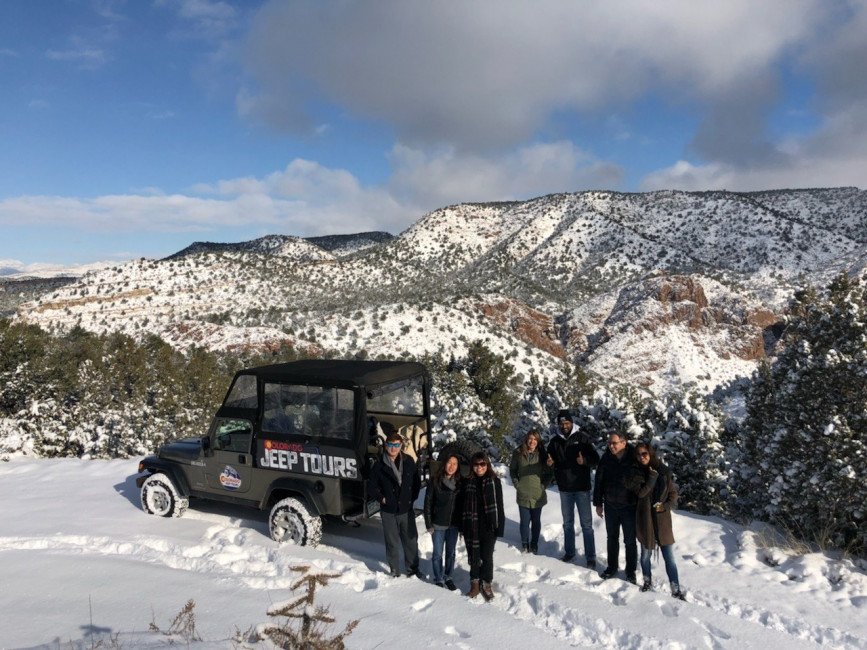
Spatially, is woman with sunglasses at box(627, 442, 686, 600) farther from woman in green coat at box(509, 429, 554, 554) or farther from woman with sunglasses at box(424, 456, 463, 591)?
woman with sunglasses at box(424, 456, 463, 591)

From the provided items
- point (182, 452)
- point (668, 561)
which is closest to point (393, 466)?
point (668, 561)

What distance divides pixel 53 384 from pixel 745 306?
5150 centimetres

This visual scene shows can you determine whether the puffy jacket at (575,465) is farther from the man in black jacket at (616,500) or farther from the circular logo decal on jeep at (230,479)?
the circular logo decal on jeep at (230,479)

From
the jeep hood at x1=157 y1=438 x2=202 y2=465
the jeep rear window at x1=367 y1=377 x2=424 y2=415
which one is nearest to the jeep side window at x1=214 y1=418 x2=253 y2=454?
the jeep hood at x1=157 y1=438 x2=202 y2=465

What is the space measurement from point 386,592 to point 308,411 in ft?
8.68

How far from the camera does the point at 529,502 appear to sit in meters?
7.40

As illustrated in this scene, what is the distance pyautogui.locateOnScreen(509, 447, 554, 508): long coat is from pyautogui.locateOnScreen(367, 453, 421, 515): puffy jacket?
1.66 m

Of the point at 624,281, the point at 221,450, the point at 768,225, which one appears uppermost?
the point at 768,225

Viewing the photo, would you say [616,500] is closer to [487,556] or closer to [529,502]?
[529,502]

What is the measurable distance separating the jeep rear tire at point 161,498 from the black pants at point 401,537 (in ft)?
13.2

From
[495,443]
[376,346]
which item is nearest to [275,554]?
[495,443]

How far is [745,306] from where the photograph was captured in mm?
48156

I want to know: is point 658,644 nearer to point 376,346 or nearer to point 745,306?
point 376,346

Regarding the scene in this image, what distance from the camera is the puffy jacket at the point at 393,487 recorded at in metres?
6.67
